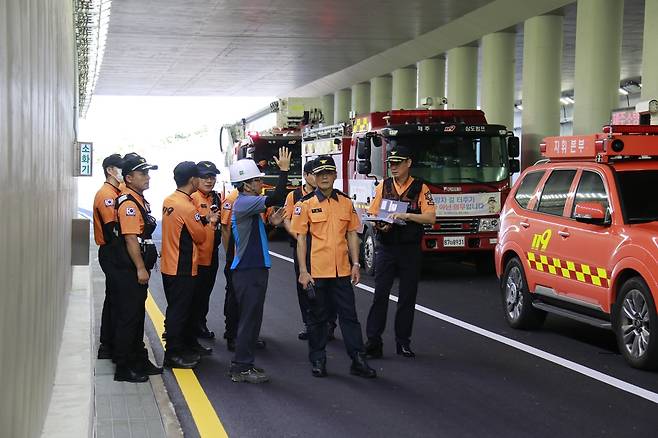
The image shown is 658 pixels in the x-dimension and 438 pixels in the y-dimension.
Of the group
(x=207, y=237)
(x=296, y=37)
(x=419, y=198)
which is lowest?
(x=207, y=237)

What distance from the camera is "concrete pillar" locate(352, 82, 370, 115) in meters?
45.4

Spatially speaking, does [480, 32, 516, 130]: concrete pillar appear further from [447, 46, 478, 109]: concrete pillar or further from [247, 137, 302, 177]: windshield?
[247, 137, 302, 177]: windshield

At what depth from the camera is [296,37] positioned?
31.9m

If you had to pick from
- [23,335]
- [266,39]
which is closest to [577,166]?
[23,335]

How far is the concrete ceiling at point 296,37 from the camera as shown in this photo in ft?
85.4

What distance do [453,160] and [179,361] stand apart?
895 cm

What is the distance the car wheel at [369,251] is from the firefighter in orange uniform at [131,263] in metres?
8.99

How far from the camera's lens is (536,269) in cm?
1092

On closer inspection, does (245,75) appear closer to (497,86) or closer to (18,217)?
(497,86)

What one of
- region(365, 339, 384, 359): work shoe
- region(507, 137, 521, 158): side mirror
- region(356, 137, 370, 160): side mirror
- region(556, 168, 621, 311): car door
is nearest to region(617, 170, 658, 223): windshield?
region(556, 168, 621, 311): car door

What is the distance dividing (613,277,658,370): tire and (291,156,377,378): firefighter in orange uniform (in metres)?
2.47

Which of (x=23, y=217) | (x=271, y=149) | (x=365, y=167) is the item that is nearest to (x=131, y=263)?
(x=23, y=217)

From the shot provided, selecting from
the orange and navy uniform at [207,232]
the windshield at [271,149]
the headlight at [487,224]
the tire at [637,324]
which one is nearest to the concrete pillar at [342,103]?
the windshield at [271,149]

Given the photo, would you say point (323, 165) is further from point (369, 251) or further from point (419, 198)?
point (369, 251)
